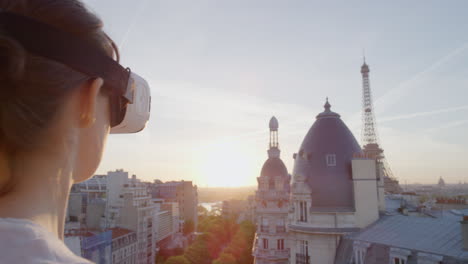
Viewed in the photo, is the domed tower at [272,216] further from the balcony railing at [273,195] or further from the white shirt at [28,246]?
the white shirt at [28,246]

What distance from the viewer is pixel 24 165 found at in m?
1.53

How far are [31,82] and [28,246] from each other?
72cm

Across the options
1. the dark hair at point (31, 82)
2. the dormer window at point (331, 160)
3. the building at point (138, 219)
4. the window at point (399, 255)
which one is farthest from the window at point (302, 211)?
the building at point (138, 219)

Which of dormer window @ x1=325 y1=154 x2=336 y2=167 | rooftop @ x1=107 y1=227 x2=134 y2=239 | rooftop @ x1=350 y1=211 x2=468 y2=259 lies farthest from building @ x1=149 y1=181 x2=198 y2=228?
rooftop @ x1=350 y1=211 x2=468 y2=259

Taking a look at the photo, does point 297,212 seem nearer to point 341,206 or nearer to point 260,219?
point 341,206

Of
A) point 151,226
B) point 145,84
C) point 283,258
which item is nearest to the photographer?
point 145,84

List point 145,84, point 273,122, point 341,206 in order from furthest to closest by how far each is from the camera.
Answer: point 273,122 < point 341,206 < point 145,84

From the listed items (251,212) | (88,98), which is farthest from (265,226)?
(251,212)

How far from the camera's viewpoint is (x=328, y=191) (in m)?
24.5

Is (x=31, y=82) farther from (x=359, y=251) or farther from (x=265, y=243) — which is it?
(x=265, y=243)

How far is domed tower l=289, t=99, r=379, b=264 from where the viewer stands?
2306cm

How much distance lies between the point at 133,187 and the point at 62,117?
173 feet

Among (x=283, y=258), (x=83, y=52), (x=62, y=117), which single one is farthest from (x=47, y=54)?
(x=283, y=258)

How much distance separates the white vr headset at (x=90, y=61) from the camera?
4.83 feet
